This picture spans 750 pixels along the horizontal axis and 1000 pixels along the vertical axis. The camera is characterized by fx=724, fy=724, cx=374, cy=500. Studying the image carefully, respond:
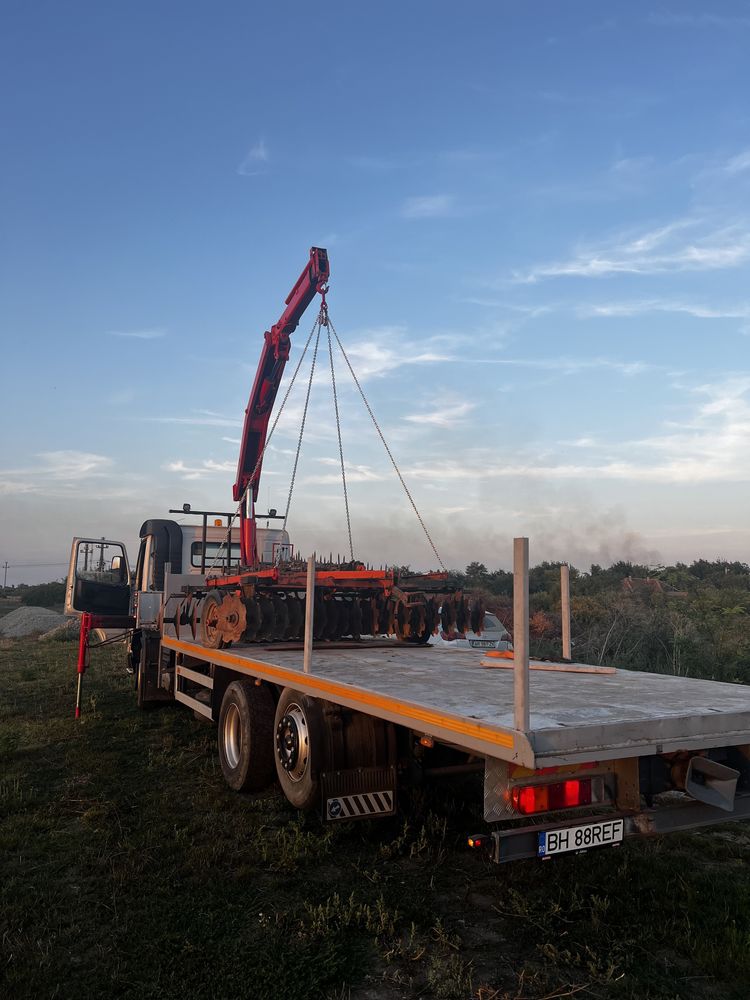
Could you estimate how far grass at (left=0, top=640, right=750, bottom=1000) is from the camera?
3.29m

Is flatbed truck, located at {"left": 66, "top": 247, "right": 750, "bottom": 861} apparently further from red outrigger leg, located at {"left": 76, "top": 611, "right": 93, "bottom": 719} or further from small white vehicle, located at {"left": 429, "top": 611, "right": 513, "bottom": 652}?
red outrigger leg, located at {"left": 76, "top": 611, "right": 93, "bottom": 719}

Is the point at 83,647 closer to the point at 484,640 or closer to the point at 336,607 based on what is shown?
Answer: the point at 336,607

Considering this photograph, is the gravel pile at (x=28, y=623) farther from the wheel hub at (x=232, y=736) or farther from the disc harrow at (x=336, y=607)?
the wheel hub at (x=232, y=736)

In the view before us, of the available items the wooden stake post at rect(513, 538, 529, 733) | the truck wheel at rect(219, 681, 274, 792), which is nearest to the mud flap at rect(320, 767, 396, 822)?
the truck wheel at rect(219, 681, 274, 792)

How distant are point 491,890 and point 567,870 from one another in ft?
1.86

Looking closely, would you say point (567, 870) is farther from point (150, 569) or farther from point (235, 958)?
point (150, 569)

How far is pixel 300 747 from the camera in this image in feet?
16.3

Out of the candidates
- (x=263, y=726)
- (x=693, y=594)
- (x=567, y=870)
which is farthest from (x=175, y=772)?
(x=693, y=594)

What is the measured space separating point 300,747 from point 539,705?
6.52 ft

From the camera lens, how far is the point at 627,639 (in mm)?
13156

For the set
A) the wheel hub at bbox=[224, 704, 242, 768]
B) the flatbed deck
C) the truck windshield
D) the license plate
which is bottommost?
the wheel hub at bbox=[224, 704, 242, 768]

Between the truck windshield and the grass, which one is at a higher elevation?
the truck windshield

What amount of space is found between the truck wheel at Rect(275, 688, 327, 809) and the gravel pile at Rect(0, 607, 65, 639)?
2424cm

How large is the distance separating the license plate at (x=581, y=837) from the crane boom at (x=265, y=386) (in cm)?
872
